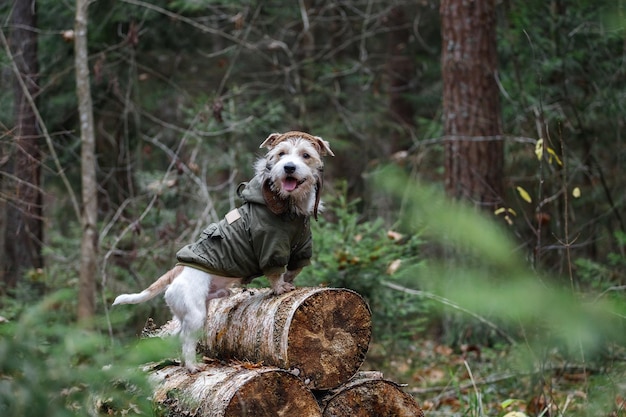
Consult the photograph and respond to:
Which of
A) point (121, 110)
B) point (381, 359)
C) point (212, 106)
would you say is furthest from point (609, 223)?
point (121, 110)

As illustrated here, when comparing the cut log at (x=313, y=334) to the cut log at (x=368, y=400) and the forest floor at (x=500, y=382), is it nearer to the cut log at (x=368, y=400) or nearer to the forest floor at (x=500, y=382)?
the cut log at (x=368, y=400)

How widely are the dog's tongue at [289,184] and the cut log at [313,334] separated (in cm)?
64

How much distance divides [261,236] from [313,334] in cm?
70

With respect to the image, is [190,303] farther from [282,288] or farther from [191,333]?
[282,288]

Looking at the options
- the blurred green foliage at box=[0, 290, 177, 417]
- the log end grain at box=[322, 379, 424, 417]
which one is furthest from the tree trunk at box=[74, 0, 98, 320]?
the blurred green foliage at box=[0, 290, 177, 417]

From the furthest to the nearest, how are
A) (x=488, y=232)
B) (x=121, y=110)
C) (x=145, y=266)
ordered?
(x=121, y=110), (x=145, y=266), (x=488, y=232)

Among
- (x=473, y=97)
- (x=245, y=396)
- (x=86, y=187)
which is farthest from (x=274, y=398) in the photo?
(x=473, y=97)

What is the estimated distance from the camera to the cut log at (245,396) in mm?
4172

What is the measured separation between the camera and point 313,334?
Result: 14.9 feet

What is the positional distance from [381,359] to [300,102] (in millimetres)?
5514

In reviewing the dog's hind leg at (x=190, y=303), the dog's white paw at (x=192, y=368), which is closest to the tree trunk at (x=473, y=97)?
the dog's hind leg at (x=190, y=303)

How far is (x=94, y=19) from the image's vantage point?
39.7 ft

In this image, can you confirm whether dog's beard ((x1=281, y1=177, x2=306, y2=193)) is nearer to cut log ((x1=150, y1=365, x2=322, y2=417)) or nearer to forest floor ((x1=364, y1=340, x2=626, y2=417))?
cut log ((x1=150, y1=365, x2=322, y2=417))

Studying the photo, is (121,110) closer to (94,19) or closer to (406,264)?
(94,19)
